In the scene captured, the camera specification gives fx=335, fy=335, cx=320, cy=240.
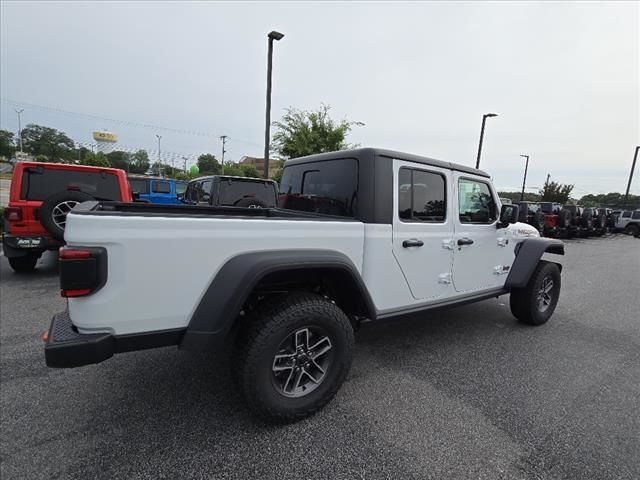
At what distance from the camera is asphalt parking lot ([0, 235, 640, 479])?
1965 mm

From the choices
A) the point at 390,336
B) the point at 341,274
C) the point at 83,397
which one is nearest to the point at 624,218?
the point at 390,336

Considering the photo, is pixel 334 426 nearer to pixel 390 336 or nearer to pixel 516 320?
pixel 390 336

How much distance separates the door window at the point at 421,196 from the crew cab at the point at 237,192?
4538mm

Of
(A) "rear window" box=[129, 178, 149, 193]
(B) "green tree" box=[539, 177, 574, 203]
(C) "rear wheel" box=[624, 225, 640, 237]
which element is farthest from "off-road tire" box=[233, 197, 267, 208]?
(B) "green tree" box=[539, 177, 574, 203]

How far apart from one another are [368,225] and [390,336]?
5.77ft

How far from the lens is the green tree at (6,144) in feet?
241

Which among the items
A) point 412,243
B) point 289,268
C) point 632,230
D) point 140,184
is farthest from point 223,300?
point 632,230

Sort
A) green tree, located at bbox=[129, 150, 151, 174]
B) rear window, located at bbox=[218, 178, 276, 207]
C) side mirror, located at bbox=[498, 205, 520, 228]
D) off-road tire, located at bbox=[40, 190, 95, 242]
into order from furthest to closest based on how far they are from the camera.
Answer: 1. green tree, located at bbox=[129, 150, 151, 174]
2. rear window, located at bbox=[218, 178, 276, 207]
3. off-road tire, located at bbox=[40, 190, 95, 242]
4. side mirror, located at bbox=[498, 205, 520, 228]

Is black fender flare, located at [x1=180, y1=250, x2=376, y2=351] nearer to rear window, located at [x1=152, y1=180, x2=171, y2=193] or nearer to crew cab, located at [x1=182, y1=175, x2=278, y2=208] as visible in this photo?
crew cab, located at [x1=182, y1=175, x2=278, y2=208]

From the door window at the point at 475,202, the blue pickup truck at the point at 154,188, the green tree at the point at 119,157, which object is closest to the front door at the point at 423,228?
the door window at the point at 475,202

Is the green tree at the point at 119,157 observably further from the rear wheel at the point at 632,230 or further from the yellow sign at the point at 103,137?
the rear wheel at the point at 632,230

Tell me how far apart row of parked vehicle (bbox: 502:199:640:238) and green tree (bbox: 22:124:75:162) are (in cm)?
8973

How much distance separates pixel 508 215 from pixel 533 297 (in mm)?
1235

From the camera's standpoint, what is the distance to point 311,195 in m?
3.18
